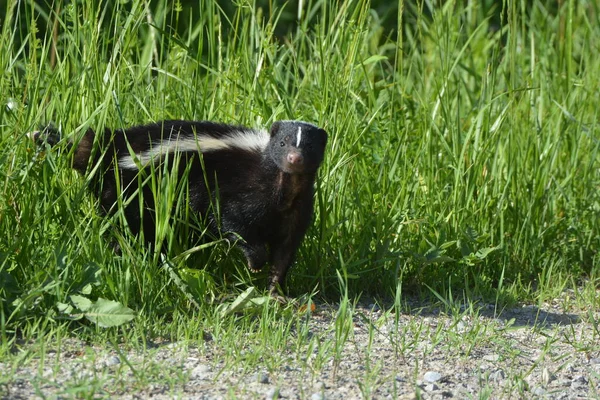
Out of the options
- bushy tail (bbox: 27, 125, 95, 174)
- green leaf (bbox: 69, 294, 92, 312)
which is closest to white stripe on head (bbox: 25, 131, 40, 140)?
bushy tail (bbox: 27, 125, 95, 174)

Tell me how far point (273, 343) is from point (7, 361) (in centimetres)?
101

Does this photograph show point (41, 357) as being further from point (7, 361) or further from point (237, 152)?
point (237, 152)

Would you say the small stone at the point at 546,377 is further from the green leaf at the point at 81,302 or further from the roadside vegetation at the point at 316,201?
the green leaf at the point at 81,302

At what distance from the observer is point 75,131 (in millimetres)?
4211

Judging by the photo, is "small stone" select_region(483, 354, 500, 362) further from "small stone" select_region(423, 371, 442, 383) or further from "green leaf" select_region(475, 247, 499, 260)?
"green leaf" select_region(475, 247, 499, 260)

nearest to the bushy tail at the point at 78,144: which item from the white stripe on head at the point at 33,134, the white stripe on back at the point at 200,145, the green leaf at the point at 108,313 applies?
the white stripe on head at the point at 33,134

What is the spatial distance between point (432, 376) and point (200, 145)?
163 centimetres

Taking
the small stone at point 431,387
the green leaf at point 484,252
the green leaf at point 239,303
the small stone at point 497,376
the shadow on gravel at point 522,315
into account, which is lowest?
the small stone at point 431,387

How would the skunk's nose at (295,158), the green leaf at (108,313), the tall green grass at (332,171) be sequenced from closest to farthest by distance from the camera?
the green leaf at (108,313)
the tall green grass at (332,171)
the skunk's nose at (295,158)

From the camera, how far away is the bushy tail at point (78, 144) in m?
4.59

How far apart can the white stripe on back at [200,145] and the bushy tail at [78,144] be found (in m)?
0.17

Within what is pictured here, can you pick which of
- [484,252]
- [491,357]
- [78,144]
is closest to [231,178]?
[78,144]

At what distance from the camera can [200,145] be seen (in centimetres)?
472

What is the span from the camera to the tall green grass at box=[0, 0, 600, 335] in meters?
4.16
